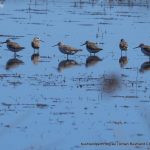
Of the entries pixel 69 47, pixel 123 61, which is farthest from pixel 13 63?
pixel 123 61

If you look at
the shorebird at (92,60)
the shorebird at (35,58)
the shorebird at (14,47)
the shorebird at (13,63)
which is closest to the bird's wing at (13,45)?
the shorebird at (14,47)

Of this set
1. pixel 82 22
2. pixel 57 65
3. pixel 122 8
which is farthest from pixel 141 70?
pixel 122 8

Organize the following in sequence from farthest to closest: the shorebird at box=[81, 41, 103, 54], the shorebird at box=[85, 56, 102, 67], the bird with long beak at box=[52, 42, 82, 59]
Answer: the shorebird at box=[81, 41, 103, 54]
the bird with long beak at box=[52, 42, 82, 59]
the shorebird at box=[85, 56, 102, 67]

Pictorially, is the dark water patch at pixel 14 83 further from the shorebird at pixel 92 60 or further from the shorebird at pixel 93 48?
the shorebird at pixel 93 48

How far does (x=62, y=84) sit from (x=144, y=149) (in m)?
5.12

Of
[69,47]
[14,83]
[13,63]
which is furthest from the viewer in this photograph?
[69,47]

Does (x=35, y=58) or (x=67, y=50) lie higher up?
(x=67, y=50)

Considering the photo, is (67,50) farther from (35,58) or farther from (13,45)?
(13,45)

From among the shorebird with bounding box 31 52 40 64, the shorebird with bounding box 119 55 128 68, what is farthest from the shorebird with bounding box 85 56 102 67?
the shorebird with bounding box 31 52 40 64

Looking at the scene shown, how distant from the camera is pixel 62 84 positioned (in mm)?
15008

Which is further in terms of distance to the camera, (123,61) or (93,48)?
(93,48)

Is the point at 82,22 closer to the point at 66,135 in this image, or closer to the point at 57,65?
the point at 57,65

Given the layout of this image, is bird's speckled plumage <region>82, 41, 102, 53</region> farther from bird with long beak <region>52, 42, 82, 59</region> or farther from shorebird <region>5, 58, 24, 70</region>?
shorebird <region>5, 58, 24, 70</region>

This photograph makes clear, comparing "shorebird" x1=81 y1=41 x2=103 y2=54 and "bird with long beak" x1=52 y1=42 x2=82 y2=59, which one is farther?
"shorebird" x1=81 y1=41 x2=103 y2=54
